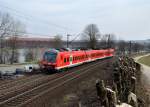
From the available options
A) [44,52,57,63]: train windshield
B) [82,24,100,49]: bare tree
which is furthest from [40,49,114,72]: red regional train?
[82,24,100,49]: bare tree

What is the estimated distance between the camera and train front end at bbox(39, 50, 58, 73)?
30.8 metres

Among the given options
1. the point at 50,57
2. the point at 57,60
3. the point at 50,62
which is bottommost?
the point at 50,62

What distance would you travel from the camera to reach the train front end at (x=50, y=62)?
30.8m

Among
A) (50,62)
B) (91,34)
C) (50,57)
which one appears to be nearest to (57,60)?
(50,62)

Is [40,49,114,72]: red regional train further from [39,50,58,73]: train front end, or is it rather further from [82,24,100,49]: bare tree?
[82,24,100,49]: bare tree

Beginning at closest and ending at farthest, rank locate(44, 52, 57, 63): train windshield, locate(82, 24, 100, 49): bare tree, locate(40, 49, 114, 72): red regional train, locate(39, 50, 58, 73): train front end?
locate(39, 50, 58, 73): train front end, locate(40, 49, 114, 72): red regional train, locate(44, 52, 57, 63): train windshield, locate(82, 24, 100, 49): bare tree

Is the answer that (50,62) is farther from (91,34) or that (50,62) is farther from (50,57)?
(91,34)

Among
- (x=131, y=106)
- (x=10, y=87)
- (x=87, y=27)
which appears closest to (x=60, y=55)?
(x=10, y=87)

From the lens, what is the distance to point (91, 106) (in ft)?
41.2

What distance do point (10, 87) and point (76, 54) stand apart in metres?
19.9

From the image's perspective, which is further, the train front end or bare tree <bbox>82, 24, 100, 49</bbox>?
bare tree <bbox>82, 24, 100, 49</bbox>

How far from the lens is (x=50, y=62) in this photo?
3111cm

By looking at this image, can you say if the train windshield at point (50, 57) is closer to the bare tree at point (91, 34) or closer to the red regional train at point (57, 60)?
the red regional train at point (57, 60)

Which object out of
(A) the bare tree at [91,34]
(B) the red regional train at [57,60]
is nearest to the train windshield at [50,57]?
(B) the red regional train at [57,60]
